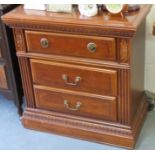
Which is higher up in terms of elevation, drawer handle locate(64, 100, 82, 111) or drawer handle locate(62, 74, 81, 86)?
drawer handle locate(62, 74, 81, 86)

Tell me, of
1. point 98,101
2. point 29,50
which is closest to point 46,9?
point 29,50

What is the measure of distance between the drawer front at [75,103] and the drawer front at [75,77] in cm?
4

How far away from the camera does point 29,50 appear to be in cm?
167

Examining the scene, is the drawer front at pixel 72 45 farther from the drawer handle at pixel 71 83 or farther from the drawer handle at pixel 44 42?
the drawer handle at pixel 71 83

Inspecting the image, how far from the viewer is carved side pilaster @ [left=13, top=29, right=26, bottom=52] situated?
1641mm

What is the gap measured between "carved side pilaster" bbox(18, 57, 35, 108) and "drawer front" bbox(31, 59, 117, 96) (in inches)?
1.2

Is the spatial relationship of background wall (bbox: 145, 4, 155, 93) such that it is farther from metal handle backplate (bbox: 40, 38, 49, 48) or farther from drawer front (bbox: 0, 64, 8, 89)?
drawer front (bbox: 0, 64, 8, 89)

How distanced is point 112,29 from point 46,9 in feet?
1.20

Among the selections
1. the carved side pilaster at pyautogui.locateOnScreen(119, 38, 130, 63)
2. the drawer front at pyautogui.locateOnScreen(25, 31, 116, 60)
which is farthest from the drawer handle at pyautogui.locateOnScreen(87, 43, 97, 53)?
the carved side pilaster at pyautogui.locateOnScreen(119, 38, 130, 63)

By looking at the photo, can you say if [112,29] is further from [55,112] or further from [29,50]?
[55,112]

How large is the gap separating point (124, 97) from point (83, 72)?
8.8 inches

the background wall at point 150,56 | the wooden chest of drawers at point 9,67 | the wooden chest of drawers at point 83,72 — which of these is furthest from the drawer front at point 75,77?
the background wall at point 150,56

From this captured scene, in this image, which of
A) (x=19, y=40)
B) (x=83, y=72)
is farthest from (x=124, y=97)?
(x=19, y=40)

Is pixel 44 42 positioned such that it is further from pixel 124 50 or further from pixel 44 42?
pixel 124 50
